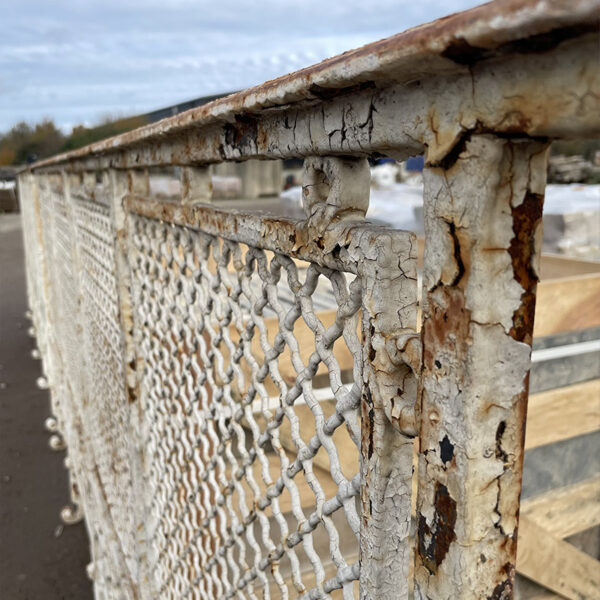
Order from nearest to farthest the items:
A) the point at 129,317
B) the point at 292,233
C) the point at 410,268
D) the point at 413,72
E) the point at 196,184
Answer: the point at 413,72 < the point at 410,268 < the point at 292,233 < the point at 196,184 < the point at 129,317

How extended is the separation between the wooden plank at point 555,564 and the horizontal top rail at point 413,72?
2601mm

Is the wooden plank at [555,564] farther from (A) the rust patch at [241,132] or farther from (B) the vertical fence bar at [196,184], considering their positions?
(A) the rust patch at [241,132]

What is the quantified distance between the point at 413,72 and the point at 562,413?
2.92m

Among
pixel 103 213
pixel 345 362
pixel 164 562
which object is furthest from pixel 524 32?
pixel 103 213

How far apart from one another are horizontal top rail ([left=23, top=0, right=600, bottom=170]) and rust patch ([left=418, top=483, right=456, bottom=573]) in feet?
1.20

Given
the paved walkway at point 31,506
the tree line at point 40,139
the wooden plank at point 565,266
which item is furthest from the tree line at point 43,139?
the wooden plank at point 565,266

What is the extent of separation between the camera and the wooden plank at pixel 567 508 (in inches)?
127

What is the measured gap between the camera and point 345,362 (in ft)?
7.50

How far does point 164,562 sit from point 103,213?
4.92ft

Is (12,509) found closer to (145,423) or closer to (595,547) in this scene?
(145,423)

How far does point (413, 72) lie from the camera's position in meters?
0.55

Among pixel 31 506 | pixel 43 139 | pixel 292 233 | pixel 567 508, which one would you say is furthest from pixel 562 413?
pixel 43 139

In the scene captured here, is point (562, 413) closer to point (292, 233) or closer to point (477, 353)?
point (292, 233)

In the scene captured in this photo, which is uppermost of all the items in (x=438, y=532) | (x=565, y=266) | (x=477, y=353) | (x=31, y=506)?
(x=477, y=353)
